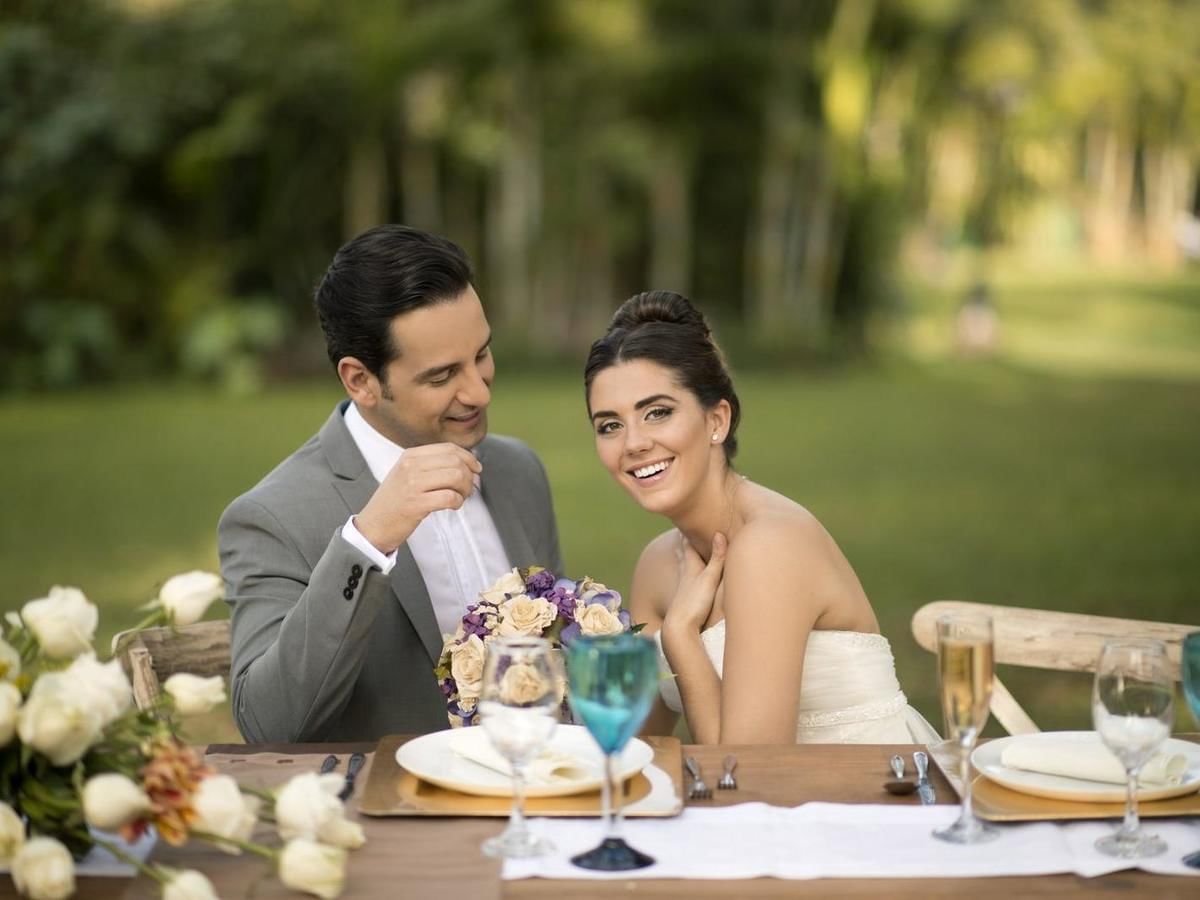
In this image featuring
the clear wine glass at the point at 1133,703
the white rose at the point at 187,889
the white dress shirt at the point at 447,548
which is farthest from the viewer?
the white dress shirt at the point at 447,548

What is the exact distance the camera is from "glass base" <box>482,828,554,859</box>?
2260 millimetres

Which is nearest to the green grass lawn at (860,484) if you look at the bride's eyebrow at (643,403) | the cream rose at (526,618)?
the bride's eyebrow at (643,403)

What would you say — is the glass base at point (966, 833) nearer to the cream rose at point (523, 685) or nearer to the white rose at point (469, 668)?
Answer: the cream rose at point (523, 685)

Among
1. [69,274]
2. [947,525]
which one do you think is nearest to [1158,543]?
[947,525]

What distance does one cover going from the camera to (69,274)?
63.6 feet

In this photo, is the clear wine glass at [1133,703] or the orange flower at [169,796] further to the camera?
the clear wine glass at [1133,703]

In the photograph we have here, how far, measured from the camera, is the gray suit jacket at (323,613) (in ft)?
10.3

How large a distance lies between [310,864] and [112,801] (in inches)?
9.9

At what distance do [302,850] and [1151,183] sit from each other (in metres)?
45.3

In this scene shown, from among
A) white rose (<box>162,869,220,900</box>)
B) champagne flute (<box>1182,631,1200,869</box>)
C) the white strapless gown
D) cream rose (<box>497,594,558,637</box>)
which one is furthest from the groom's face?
white rose (<box>162,869,220,900</box>)

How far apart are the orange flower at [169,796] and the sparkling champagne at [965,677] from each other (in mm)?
1020

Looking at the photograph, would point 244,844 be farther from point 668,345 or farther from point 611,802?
point 668,345

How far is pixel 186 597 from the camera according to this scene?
2.23 metres

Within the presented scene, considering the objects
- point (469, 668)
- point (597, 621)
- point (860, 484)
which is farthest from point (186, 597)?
point (860, 484)
